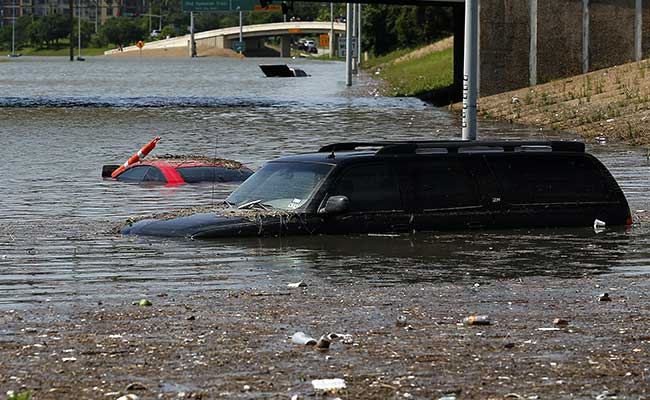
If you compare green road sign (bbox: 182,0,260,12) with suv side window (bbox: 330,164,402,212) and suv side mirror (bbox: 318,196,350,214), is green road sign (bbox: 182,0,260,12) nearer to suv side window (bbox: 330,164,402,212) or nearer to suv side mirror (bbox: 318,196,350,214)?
suv side window (bbox: 330,164,402,212)

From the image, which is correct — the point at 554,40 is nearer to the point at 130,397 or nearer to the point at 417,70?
the point at 417,70

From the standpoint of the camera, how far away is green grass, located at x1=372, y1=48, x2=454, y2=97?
77438 millimetres

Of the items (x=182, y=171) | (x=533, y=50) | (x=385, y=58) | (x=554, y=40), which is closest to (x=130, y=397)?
(x=182, y=171)

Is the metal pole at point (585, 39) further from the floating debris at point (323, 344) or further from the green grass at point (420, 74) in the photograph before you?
the floating debris at point (323, 344)

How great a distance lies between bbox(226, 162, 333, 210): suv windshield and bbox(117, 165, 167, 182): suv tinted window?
10022 millimetres

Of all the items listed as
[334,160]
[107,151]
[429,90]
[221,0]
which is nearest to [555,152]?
[334,160]

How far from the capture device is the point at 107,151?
1555 inches

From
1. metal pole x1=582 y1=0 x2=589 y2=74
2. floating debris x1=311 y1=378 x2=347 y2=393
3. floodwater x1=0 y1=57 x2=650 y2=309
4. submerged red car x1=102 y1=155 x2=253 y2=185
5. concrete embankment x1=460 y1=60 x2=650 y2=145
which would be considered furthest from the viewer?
metal pole x1=582 y1=0 x2=589 y2=74

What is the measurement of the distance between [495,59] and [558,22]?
260 cm

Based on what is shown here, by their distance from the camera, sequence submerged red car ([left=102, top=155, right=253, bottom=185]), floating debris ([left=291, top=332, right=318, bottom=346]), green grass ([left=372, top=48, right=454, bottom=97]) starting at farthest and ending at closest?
green grass ([left=372, top=48, right=454, bottom=97]) < submerged red car ([left=102, top=155, right=253, bottom=185]) < floating debris ([left=291, top=332, right=318, bottom=346])

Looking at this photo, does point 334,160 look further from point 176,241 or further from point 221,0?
point 221,0

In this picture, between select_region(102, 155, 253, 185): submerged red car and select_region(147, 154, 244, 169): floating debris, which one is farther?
select_region(147, 154, 244, 169): floating debris

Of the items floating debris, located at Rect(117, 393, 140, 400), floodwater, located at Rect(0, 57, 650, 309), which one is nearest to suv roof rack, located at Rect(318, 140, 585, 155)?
floodwater, located at Rect(0, 57, 650, 309)

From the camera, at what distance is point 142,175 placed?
30.0 metres
